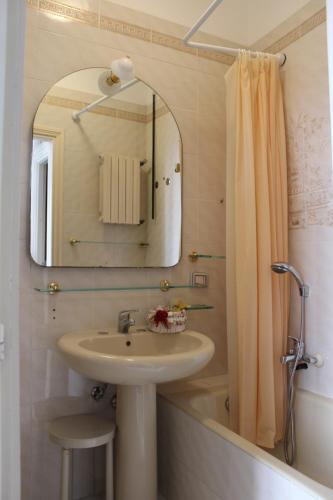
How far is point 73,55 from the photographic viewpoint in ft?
5.53

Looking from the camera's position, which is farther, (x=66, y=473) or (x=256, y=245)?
(x=256, y=245)

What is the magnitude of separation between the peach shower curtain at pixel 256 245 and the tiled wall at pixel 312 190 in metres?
0.07

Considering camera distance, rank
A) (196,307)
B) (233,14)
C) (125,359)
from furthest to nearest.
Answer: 1. (233,14)
2. (196,307)
3. (125,359)

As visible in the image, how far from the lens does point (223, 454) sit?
1304 millimetres

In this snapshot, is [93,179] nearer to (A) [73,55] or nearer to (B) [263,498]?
(A) [73,55]

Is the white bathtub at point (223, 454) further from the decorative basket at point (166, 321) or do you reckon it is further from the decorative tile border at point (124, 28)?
the decorative tile border at point (124, 28)

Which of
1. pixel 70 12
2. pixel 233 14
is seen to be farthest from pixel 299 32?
pixel 70 12

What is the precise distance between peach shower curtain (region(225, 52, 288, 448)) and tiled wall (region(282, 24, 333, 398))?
72 mm

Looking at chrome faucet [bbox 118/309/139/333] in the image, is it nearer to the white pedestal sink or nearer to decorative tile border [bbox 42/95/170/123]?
the white pedestal sink

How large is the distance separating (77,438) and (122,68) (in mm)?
1541

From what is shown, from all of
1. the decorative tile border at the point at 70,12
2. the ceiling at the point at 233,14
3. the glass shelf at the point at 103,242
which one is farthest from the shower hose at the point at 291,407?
the decorative tile border at the point at 70,12

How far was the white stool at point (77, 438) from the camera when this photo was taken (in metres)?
1.38

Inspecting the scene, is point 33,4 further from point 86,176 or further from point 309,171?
point 309,171

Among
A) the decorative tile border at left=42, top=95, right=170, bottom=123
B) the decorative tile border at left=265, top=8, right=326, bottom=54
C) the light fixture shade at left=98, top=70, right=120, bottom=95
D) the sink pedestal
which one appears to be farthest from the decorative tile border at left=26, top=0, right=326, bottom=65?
the sink pedestal
